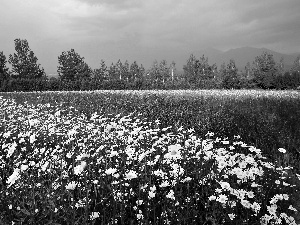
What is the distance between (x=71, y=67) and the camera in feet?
198

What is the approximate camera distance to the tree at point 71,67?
2299 inches

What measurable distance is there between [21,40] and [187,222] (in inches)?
2478

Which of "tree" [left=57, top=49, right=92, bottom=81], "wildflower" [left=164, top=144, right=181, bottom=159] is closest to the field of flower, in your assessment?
"wildflower" [left=164, top=144, right=181, bottom=159]

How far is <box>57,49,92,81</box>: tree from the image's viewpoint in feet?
192

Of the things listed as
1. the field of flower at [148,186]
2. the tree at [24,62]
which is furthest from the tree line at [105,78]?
the field of flower at [148,186]

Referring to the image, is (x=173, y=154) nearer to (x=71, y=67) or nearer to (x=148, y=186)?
(x=148, y=186)

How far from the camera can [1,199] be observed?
325cm

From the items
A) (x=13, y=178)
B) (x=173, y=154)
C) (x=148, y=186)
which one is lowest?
(x=148, y=186)

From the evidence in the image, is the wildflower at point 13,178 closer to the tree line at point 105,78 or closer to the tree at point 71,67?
the tree line at point 105,78

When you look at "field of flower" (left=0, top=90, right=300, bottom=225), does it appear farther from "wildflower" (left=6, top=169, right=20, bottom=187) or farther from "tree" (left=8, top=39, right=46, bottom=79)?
"tree" (left=8, top=39, right=46, bottom=79)

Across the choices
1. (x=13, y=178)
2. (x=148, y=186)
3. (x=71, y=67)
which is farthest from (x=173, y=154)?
(x=71, y=67)

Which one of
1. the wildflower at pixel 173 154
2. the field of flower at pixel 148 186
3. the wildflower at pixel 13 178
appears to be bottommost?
the field of flower at pixel 148 186

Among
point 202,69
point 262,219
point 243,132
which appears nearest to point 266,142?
point 243,132

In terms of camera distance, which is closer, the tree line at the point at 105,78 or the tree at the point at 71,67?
the tree line at the point at 105,78
